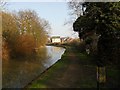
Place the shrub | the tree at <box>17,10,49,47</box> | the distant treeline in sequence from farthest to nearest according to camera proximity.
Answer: the tree at <box>17,10,49,47</box> < the shrub < the distant treeline

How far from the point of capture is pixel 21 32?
53.2m

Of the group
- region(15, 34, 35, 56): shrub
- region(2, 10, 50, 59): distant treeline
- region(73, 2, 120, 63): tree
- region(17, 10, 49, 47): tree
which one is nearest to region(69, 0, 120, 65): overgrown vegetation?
region(73, 2, 120, 63): tree

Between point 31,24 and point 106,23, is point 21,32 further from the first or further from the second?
point 106,23

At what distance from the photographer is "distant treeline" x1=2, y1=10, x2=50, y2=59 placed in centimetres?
4131

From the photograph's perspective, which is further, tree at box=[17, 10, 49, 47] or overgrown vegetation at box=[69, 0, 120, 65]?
tree at box=[17, 10, 49, 47]

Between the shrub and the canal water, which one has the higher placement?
the shrub

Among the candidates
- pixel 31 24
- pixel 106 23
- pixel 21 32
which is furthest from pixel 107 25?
pixel 31 24

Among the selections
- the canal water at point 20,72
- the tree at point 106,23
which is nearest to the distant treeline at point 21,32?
the canal water at point 20,72

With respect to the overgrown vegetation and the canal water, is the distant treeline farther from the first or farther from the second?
the overgrown vegetation

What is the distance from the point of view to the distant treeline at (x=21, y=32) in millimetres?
41312

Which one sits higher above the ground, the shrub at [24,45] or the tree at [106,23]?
the tree at [106,23]

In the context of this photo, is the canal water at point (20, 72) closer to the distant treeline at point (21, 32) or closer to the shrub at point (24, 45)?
the distant treeline at point (21, 32)

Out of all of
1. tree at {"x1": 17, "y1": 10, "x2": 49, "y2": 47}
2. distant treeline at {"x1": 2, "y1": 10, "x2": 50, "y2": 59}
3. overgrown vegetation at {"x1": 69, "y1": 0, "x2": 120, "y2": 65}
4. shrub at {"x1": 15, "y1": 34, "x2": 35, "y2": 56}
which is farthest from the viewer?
tree at {"x1": 17, "y1": 10, "x2": 49, "y2": 47}

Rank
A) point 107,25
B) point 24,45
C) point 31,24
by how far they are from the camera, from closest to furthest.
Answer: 1. point 107,25
2. point 24,45
3. point 31,24
